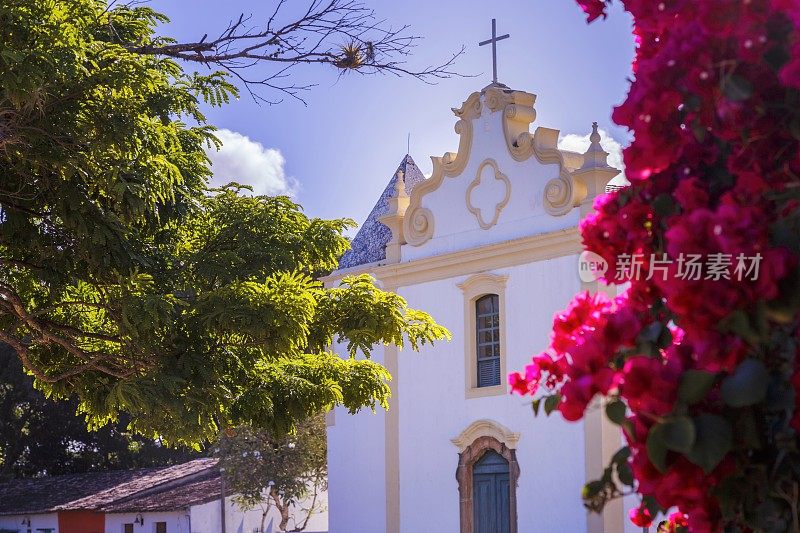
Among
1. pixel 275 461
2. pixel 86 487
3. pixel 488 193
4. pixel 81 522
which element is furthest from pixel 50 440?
pixel 488 193

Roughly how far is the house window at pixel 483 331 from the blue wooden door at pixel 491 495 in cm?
120

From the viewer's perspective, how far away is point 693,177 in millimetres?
2373

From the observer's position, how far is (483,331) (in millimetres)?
20578

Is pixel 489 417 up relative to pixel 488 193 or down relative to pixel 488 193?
down

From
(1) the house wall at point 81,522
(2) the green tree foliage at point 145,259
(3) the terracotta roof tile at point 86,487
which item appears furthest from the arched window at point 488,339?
(1) the house wall at point 81,522

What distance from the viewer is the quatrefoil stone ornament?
66.7 ft

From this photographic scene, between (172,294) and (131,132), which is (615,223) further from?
(172,294)

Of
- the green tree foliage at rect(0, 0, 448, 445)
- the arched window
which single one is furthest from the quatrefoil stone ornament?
the green tree foliage at rect(0, 0, 448, 445)

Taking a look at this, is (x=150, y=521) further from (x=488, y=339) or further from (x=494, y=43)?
(x=494, y=43)

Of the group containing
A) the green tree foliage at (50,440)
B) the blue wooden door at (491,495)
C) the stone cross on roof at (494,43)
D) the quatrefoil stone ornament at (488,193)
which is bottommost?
the blue wooden door at (491,495)

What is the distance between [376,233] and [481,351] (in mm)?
4397

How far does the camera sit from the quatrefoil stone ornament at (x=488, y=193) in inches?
800

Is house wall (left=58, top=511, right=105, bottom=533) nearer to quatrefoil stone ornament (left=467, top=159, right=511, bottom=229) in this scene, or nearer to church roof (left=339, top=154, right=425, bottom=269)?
church roof (left=339, top=154, right=425, bottom=269)

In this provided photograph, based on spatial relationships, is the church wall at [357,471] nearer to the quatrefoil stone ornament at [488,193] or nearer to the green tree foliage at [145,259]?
the quatrefoil stone ornament at [488,193]
